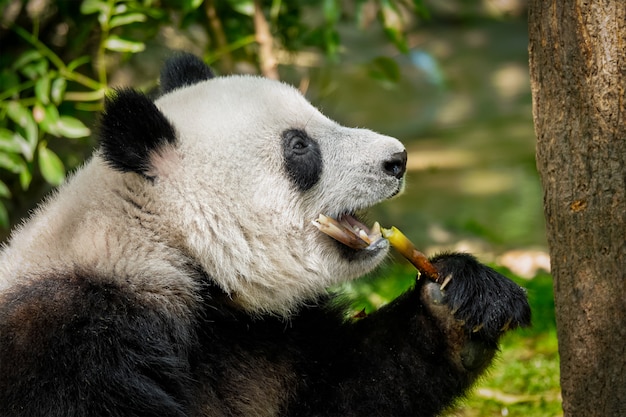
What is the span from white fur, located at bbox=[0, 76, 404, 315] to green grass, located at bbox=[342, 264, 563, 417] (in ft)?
1.82

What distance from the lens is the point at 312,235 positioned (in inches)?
132

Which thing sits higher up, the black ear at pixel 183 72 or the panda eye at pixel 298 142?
the black ear at pixel 183 72

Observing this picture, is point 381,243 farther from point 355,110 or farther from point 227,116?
point 355,110

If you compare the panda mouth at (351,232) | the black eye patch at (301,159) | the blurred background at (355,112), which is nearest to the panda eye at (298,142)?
the black eye patch at (301,159)

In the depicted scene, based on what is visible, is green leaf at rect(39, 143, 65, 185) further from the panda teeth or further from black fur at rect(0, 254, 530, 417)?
the panda teeth

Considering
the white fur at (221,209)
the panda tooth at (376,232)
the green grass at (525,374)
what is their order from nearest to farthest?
the white fur at (221,209)
the panda tooth at (376,232)
the green grass at (525,374)

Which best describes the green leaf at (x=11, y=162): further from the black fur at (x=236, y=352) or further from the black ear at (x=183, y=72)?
the black fur at (x=236, y=352)

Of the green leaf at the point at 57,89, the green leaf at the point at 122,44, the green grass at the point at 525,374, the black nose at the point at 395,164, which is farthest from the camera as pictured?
the green leaf at the point at 57,89

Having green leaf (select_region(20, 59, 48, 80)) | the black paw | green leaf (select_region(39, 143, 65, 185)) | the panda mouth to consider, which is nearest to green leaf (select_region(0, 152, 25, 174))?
green leaf (select_region(39, 143, 65, 185))

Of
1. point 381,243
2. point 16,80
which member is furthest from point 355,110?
point 381,243

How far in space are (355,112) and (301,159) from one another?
11.4m

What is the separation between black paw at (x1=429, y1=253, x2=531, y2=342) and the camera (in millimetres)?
3182

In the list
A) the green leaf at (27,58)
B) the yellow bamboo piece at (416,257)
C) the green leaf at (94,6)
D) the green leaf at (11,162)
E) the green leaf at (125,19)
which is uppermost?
the green leaf at (94,6)

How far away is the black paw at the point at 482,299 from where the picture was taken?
10.4ft
